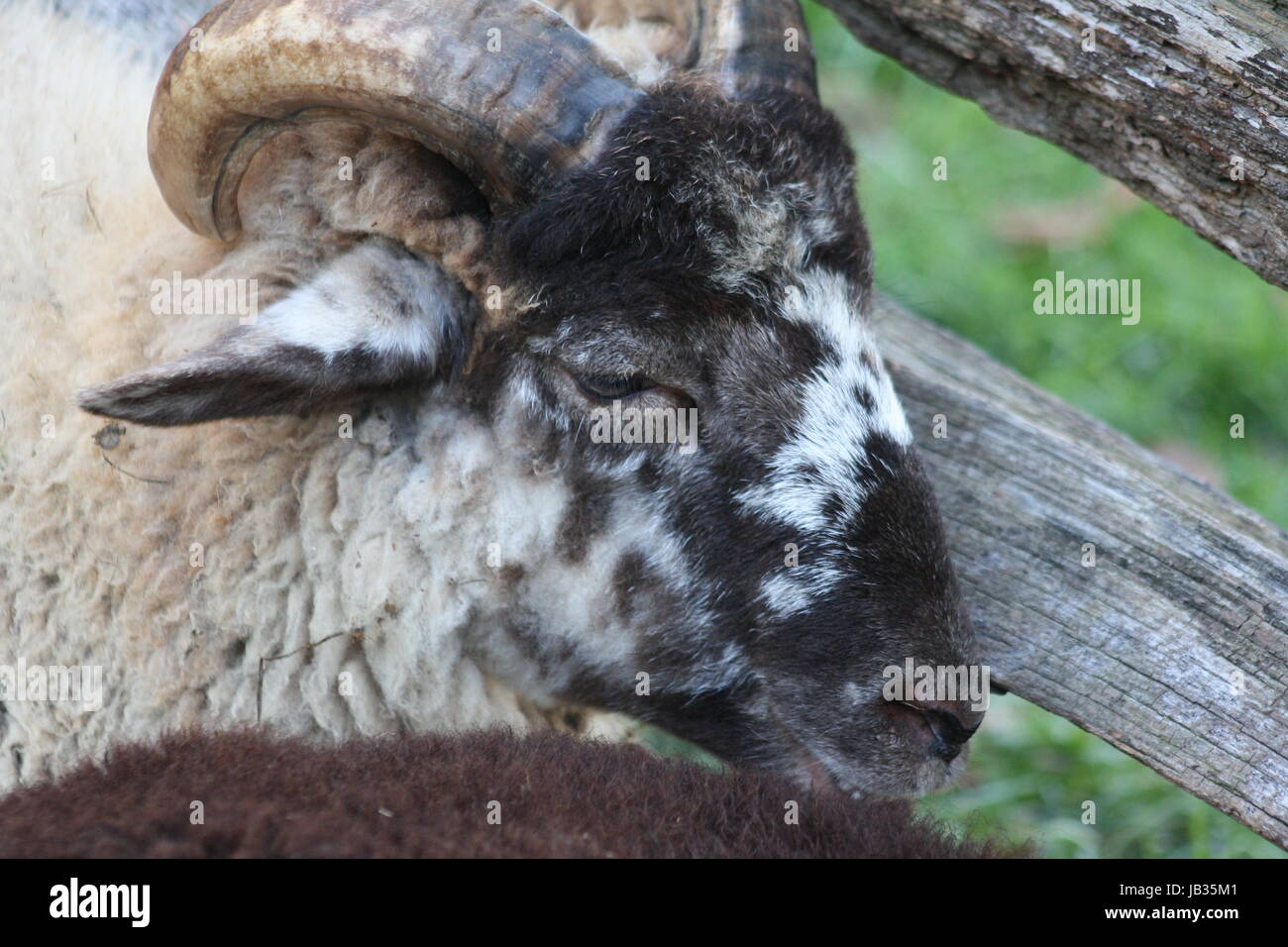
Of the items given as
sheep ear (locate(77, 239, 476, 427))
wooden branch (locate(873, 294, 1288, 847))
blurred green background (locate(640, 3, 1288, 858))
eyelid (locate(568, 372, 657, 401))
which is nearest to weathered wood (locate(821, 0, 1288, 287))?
wooden branch (locate(873, 294, 1288, 847))

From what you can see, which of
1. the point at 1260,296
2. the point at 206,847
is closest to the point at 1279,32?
the point at 206,847

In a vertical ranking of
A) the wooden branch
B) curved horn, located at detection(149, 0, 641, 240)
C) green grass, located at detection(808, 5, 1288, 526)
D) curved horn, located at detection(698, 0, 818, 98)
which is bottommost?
the wooden branch

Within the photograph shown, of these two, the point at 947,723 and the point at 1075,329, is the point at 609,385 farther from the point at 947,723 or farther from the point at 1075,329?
the point at 1075,329

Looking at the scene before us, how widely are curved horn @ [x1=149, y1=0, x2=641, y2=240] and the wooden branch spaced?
1.42 metres

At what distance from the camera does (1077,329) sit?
7.71m

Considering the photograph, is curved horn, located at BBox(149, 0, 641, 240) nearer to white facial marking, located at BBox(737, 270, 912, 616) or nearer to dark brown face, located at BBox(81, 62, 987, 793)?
dark brown face, located at BBox(81, 62, 987, 793)

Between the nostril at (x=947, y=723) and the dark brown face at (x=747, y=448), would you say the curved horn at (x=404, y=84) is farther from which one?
the nostril at (x=947, y=723)

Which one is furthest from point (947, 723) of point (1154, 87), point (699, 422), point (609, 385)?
point (1154, 87)

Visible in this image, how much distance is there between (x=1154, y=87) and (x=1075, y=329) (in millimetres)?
4407

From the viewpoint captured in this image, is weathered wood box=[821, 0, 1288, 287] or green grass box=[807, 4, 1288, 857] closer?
weathered wood box=[821, 0, 1288, 287]

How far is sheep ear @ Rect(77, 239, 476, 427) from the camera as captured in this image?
3.15 m

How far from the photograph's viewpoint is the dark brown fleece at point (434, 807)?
2686 mm

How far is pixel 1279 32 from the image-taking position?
3324 mm
